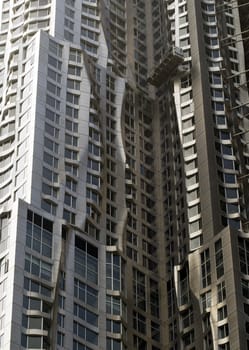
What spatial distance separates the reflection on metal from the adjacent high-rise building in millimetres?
222

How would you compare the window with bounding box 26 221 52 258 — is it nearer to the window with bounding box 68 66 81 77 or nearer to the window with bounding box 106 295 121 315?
the window with bounding box 106 295 121 315

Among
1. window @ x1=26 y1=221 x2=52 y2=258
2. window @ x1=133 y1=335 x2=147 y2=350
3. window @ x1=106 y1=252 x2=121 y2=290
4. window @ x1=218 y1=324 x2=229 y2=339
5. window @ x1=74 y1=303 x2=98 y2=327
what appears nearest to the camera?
window @ x1=218 y1=324 x2=229 y2=339

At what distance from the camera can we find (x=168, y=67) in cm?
14288

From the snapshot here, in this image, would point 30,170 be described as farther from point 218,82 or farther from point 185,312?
point 218,82

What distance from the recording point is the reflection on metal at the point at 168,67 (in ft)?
466

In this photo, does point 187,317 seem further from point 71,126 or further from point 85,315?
point 71,126

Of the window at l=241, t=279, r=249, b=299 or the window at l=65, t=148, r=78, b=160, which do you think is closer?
the window at l=241, t=279, r=249, b=299

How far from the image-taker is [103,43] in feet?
475

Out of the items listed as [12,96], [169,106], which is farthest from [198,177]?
[12,96]

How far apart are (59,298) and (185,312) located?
16491mm

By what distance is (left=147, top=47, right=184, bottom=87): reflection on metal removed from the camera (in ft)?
466

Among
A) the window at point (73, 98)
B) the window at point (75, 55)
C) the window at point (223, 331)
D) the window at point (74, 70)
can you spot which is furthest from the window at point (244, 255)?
the window at point (75, 55)

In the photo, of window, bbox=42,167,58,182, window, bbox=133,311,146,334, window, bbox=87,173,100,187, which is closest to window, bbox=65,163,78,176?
window, bbox=87,173,100,187

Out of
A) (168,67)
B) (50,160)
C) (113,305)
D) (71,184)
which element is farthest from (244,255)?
(168,67)
